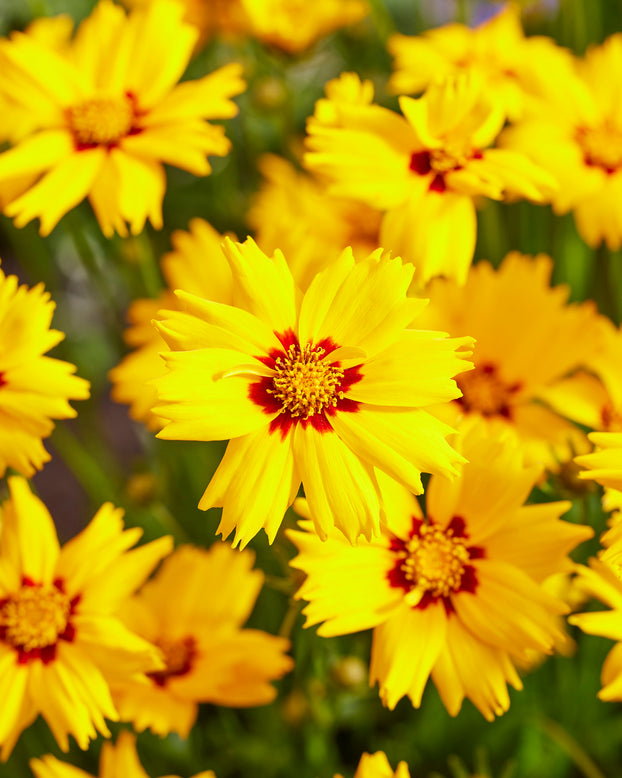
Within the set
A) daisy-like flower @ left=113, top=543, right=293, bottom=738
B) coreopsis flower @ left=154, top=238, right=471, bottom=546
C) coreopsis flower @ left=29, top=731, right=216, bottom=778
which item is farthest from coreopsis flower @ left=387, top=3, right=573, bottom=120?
coreopsis flower @ left=29, top=731, right=216, bottom=778

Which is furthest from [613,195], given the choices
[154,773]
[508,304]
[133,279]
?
[154,773]

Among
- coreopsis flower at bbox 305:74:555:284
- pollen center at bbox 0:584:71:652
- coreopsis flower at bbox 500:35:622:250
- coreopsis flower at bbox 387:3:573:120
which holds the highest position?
coreopsis flower at bbox 387:3:573:120

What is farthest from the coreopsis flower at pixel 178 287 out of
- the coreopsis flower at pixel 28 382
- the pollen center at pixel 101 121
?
the coreopsis flower at pixel 28 382

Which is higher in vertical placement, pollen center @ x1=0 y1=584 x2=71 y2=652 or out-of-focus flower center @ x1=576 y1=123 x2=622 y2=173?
out-of-focus flower center @ x1=576 y1=123 x2=622 y2=173

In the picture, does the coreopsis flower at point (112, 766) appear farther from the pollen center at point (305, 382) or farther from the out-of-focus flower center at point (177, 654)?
the pollen center at point (305, 382)

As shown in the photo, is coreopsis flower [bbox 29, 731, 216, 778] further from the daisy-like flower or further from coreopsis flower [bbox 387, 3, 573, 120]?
coreopsis flower [bbox 387, 3, 573, 120]

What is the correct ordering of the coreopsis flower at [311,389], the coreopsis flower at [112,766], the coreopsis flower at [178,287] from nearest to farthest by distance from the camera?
the coreopsis flower at [311,389]
the coreopsis flower at [112,766]
the coreopsis flower at [178,287]

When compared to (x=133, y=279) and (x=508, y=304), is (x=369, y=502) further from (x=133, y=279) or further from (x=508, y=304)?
(x=133, y=279)
